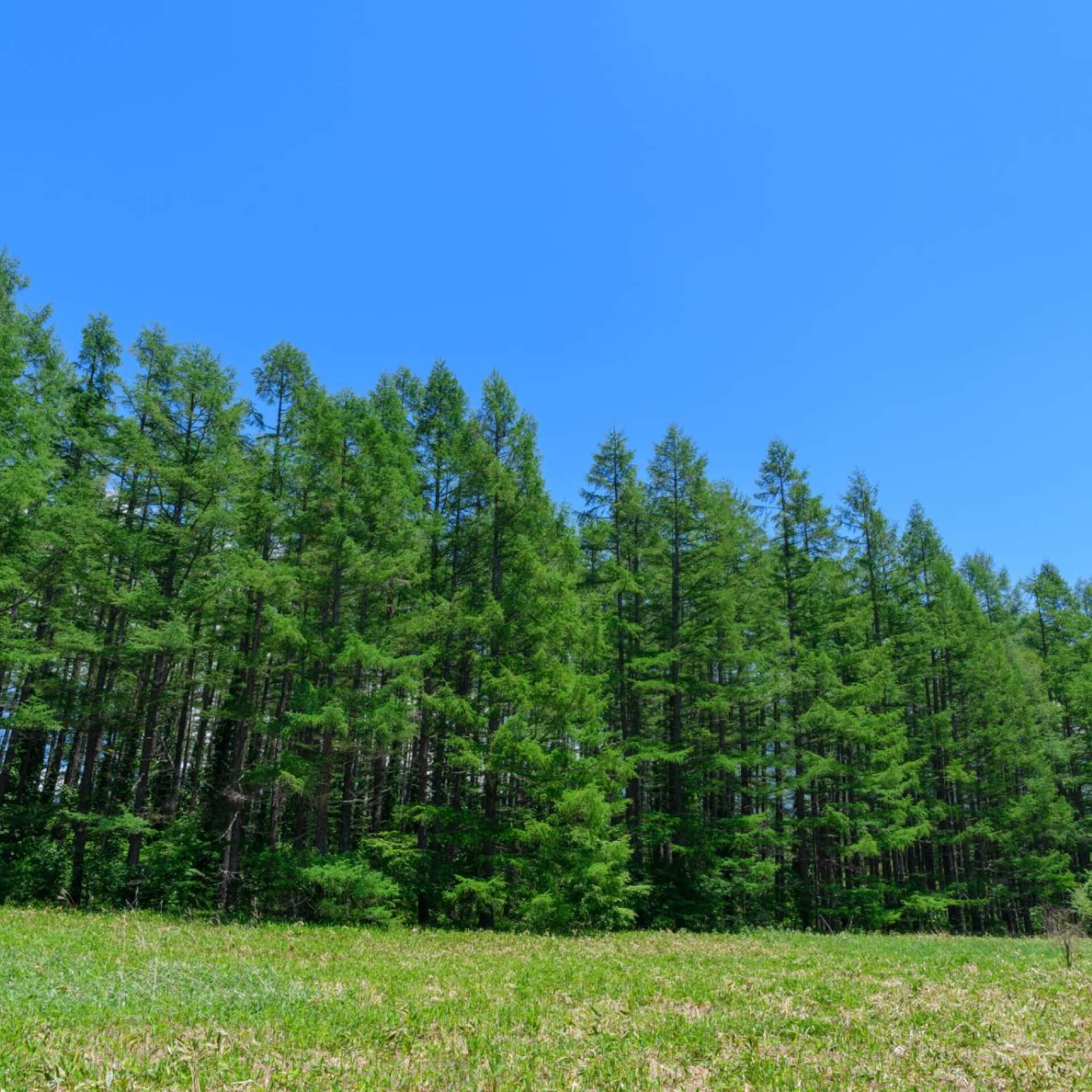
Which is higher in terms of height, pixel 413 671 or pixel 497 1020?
pixel 413 671

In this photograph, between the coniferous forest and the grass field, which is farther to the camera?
the coniferous forest

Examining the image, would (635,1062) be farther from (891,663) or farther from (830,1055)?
(891,663)

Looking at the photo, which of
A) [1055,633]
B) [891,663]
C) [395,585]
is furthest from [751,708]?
[1055,633]

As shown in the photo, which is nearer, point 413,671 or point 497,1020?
point 497,1020

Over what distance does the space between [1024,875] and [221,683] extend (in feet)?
112

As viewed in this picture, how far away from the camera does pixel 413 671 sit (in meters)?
17.8

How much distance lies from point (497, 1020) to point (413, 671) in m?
11.2

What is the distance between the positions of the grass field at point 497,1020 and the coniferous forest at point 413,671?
18.9 feet

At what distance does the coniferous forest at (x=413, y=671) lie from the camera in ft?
57.2

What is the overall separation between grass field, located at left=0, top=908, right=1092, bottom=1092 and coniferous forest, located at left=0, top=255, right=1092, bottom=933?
5.76m

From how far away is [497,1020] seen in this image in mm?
7113

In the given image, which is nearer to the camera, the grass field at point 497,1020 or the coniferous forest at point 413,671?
the grass field at point 497,1020

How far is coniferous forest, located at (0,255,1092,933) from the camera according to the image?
17.4 meters

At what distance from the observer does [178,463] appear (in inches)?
766
